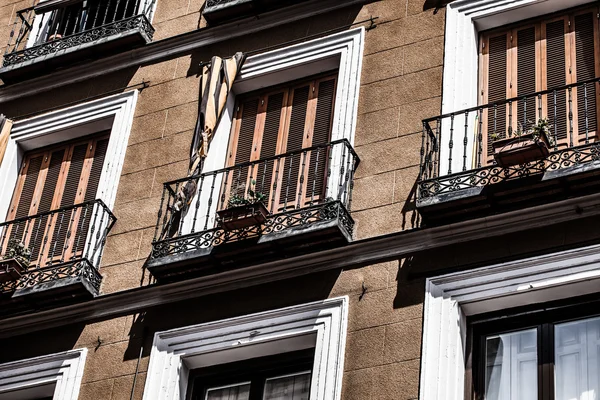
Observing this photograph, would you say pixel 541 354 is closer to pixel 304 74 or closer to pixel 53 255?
pixel 304 74

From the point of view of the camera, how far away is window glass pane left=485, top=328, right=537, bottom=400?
12828 millimetres

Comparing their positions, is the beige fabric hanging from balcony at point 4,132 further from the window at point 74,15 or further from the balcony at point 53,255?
the window at point 74,15

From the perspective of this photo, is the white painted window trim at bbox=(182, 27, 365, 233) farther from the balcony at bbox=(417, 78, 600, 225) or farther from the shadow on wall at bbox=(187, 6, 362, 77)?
the balcony at bbox=(417, 78, 600, 225)

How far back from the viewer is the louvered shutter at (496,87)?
15.0 m

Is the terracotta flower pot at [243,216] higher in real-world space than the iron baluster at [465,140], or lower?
lower

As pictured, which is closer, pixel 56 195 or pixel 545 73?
pixel 545 73

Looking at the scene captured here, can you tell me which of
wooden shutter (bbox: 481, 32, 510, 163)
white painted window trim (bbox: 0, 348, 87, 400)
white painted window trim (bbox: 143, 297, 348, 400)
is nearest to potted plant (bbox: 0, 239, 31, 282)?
white painted window trim (bbox: 0, 348, 87, 400)

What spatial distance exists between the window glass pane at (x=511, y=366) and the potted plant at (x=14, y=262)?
6123 mm

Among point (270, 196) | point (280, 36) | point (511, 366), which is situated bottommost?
point (511, 366)

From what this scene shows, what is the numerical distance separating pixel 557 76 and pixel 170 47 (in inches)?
222

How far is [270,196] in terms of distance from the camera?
15844 mm

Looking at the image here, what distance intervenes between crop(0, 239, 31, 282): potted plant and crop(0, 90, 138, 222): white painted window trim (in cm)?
128

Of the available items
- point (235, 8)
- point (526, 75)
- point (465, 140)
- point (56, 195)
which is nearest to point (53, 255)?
point (56, 195)

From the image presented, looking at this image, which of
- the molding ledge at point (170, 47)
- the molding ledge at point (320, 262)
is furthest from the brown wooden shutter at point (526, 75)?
the molding ledge at point (170, 47)
